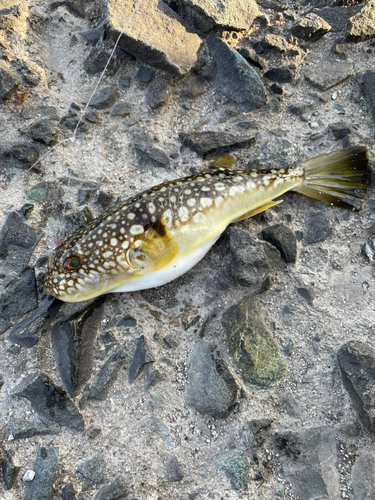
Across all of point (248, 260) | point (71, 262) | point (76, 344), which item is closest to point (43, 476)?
point (76, 344)

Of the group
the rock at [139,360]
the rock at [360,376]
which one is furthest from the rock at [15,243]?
the rock at [360,376]

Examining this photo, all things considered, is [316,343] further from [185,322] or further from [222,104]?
[222,104]

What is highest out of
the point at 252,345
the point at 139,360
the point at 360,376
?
the point at 360,376

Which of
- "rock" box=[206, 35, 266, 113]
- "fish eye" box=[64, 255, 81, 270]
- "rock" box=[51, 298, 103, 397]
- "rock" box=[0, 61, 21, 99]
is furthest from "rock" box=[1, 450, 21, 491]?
"rock" box=[206, 35, 266, 113]

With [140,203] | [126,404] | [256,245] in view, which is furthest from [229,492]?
[140,203]

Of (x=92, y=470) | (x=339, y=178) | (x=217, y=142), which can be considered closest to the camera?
(x=92, y=470)

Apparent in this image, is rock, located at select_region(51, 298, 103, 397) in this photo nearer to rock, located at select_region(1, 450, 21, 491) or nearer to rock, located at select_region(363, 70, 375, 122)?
rock, located at select_region(1, 450, 21, 491)

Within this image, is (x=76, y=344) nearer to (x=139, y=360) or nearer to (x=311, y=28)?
(x=139, y=360)
